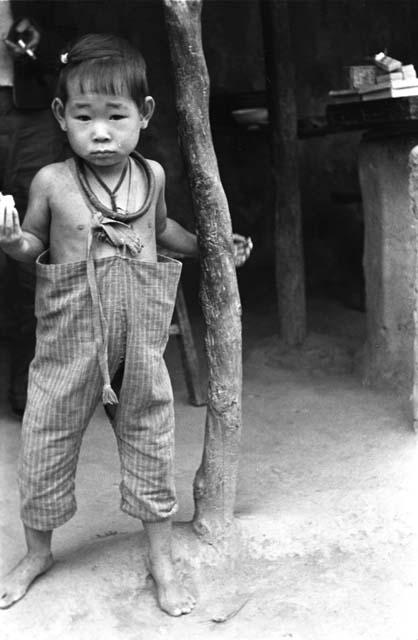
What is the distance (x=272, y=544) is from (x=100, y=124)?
1365mm

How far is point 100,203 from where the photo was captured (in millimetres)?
2582

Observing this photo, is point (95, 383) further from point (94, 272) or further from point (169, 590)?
point (169, 590)

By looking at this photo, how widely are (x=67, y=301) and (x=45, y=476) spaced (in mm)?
486

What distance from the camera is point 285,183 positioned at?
15.6ft

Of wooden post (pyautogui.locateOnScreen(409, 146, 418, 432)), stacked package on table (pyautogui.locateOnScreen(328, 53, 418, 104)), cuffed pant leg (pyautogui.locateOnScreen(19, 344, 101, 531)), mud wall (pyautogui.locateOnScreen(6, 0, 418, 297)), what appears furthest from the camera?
mud wall (pyautogui.locateOnScreen(6, 0, 418, 297))

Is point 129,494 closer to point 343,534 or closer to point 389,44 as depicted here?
point 343,534

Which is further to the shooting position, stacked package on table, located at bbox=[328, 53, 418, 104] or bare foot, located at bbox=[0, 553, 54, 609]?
stacked package on table, located at bbox=[328, 53, 418, 104]

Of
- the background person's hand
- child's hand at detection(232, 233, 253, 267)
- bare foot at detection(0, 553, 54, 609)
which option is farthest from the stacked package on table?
bare foot at detection(0, 553, 54, 609)

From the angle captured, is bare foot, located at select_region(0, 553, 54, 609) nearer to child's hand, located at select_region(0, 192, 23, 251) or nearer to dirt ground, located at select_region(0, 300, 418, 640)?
dirt ground, located at select_region(0, 300, 418, 640)

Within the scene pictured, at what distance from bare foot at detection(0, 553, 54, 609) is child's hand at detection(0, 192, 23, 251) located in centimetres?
92

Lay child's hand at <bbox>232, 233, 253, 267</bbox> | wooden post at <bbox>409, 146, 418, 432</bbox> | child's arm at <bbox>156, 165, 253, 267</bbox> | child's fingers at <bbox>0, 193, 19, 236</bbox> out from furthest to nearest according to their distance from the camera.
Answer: wooden post at <bbox>409, 146, 418, 432</bbox> → child's hand at <bbox>232, 233, 253, 267</bbox> → child's arm at <bbox>156, 165, 253, 267</bbox> → child's fingers at <bbox>0, 193, 19, 236</bbox>

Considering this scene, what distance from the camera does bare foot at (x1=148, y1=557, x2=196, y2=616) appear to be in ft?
8.95

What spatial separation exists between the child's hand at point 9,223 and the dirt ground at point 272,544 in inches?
39.2

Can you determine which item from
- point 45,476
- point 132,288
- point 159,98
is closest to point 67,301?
point 132,288
